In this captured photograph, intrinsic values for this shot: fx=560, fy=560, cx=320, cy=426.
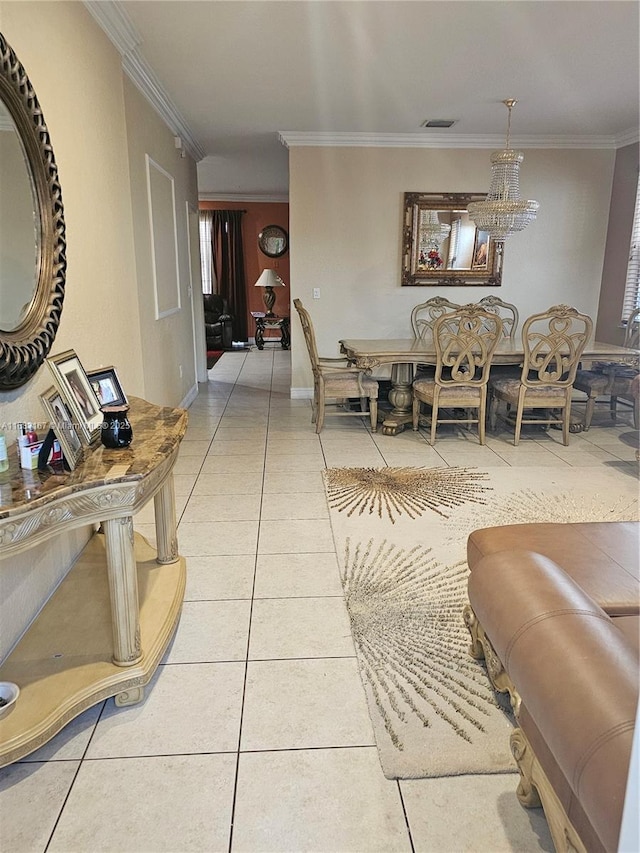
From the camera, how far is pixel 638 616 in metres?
1.55

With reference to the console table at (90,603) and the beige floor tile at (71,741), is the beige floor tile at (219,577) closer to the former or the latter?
the console table at (90,603)

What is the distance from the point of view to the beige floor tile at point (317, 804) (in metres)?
1.34

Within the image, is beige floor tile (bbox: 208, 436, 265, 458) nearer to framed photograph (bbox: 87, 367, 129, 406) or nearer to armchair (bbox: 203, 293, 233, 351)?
framed photograph (bbox: 87, 367, 129, 406)

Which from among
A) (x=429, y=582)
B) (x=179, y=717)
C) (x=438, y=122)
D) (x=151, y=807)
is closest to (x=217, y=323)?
(x=438, y=122)

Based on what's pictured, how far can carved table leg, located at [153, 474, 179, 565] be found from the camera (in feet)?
7.38

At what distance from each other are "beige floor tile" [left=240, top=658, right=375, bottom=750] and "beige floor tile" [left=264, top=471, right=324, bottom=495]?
5.35 ft

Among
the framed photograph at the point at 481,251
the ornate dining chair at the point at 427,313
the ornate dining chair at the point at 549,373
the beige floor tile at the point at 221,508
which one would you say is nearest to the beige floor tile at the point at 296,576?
the beige floor tile at the point at 221,508

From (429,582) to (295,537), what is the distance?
2.46ft

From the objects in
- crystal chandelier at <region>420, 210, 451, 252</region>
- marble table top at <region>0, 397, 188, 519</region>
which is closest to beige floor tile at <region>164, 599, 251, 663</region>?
marble table top at <region>0, 397, 188, 519</region>

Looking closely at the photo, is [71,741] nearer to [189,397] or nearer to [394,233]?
[189,397]

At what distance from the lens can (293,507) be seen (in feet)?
10.8

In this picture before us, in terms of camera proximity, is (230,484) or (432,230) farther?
(432,230)

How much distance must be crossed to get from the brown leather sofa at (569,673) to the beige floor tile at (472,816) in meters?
0.06

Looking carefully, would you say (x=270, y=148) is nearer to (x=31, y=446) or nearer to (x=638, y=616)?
(x=31, y=446)
